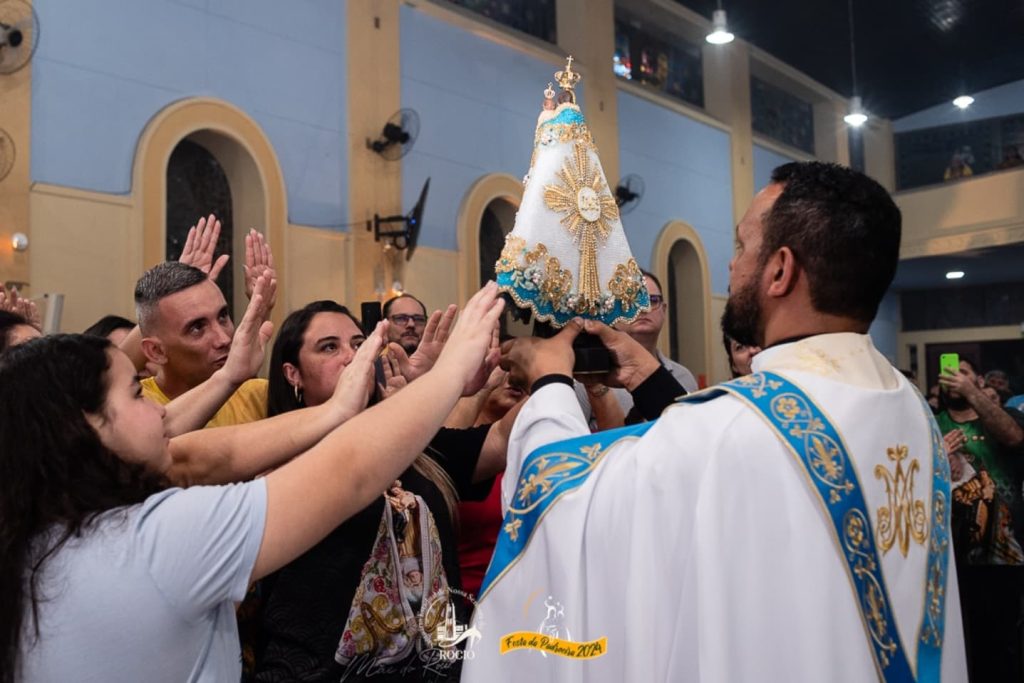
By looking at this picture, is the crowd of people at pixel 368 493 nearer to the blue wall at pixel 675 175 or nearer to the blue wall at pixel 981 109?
the blue wall at pixel 675 175

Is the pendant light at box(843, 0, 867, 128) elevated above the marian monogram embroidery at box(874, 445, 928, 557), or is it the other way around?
the pendant light at box(843, 0, 867, 128)

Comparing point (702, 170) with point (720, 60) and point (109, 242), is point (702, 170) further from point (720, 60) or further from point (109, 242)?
point (109, 242)

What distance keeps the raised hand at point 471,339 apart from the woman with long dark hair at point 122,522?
0.16 meters

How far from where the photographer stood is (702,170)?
1275 centimetres

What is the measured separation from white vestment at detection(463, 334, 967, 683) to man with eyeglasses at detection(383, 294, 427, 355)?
10.5 ft

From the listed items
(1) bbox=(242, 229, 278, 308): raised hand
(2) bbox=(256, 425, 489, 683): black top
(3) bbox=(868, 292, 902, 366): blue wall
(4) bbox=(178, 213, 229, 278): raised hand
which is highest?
(3) bbox=(868, 292, 902, 366): blue wall

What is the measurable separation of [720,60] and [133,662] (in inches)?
517

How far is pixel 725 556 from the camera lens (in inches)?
55.7

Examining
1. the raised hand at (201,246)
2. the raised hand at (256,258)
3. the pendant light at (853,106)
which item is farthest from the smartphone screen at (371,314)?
the pendant light at (853,106)

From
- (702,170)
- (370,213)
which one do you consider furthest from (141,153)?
(702,170)

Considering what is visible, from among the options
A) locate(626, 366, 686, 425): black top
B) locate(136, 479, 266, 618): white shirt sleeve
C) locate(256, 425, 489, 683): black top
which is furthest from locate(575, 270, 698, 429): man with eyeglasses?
locate(136, 479, 266, 618): white shirt sleeve

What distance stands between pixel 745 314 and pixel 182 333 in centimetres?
187

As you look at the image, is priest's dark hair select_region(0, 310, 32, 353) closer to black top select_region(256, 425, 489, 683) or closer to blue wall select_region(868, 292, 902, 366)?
black top select_region(256, 425, 489, 683)

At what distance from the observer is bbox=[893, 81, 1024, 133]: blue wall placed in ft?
45.6
